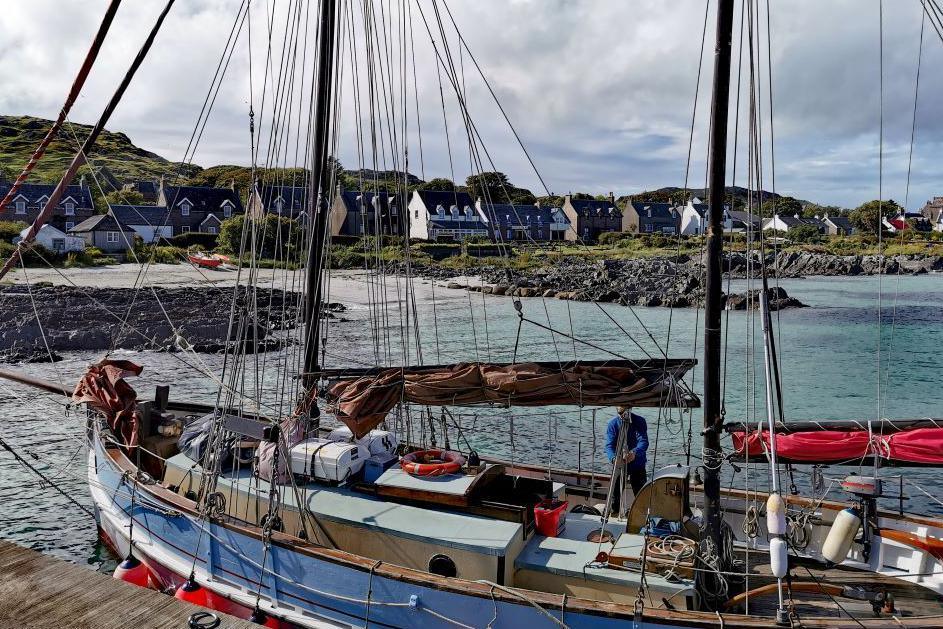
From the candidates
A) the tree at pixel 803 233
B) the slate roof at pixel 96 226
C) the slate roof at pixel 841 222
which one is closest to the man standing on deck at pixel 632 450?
the slate roof at pixel 96 226

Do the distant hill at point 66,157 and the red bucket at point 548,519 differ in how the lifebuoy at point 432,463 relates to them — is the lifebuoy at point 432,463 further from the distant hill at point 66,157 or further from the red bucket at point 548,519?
the distant hill at point 66,157

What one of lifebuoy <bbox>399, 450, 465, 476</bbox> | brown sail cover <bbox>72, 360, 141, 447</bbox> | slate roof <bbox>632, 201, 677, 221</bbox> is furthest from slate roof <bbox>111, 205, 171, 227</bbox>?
lifebuoy <bbox>399, 450, 465, 476</bbox>

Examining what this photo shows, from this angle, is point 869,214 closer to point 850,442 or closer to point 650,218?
point 650,218

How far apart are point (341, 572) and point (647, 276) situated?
232 feet

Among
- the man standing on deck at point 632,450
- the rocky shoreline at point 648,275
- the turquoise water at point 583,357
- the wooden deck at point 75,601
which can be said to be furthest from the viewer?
the rocky shoreline at point 648,275

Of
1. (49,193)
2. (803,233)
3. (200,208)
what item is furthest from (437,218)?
(803,233)

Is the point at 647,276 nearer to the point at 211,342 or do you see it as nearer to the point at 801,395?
the point at 801,395

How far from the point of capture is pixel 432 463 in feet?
36.0

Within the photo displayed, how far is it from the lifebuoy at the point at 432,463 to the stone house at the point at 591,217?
103406 mm

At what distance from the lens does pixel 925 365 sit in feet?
128

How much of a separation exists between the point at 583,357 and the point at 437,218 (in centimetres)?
6391

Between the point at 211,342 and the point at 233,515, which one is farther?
the point at 211,342

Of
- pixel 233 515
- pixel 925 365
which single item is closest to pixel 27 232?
pixel 233 515

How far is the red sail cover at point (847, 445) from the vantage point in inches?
371
